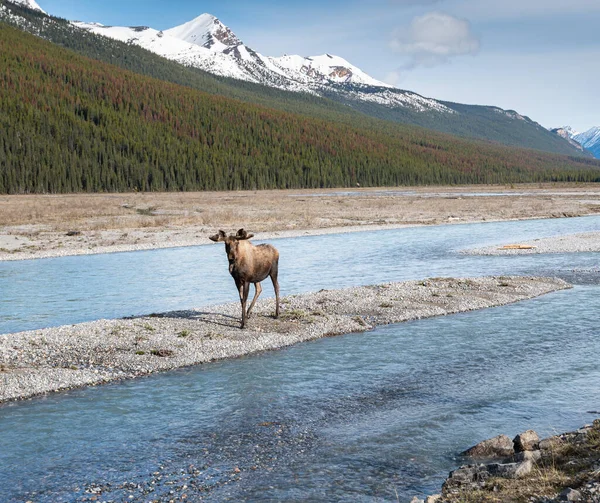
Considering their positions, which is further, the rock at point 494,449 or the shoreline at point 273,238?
the shoreline at point 273,238

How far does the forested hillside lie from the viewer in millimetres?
132500

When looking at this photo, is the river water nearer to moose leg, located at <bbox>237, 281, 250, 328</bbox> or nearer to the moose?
moose leg, located at <bbox>237, 281, 250, 328</bbox>

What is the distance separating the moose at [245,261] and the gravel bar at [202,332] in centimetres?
112

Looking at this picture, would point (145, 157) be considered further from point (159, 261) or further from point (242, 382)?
point (242, 382)

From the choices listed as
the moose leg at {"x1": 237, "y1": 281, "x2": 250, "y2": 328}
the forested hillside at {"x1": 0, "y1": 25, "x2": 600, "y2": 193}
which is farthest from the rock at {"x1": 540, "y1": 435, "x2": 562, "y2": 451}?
the forested hillside at {"x1": 0, "y1": 25, "x2": 600, "y2": 193}

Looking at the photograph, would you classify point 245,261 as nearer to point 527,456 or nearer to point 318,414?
point 318,414

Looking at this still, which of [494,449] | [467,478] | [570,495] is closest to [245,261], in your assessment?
[494,449]

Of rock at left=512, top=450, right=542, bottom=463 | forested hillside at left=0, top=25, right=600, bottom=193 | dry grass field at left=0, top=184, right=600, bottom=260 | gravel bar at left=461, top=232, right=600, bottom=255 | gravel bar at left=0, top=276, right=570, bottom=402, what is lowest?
rock at left=512, top=450, right=542, bottom=463

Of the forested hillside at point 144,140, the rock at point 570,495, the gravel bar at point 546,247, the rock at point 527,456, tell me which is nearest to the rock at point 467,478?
the rock at point 527,456

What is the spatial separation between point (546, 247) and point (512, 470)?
33.8m

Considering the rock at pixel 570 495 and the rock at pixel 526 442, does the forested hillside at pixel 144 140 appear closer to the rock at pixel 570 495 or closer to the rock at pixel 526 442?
the rock at pixel 526 442

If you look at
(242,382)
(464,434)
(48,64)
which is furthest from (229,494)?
(48,64)

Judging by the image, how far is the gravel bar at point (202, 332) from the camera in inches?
602

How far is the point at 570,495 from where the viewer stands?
7.73 metres
